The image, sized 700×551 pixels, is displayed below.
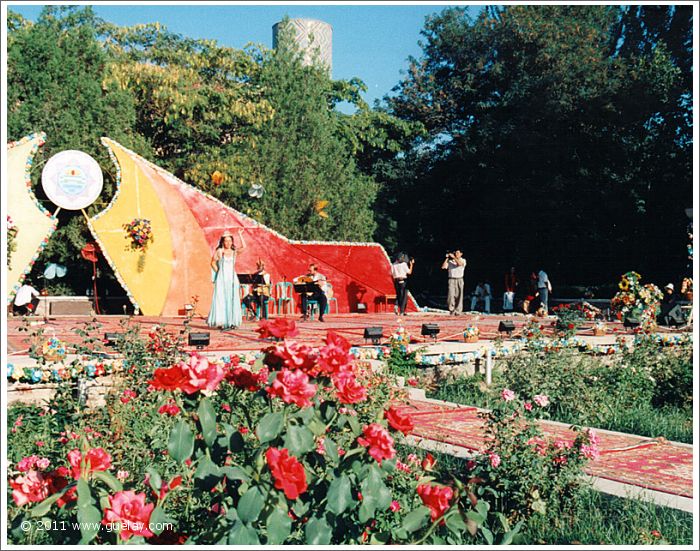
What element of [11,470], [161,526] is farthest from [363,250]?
[161,526]

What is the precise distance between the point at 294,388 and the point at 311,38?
26721 millimetres

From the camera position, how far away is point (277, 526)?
3162 millimetres

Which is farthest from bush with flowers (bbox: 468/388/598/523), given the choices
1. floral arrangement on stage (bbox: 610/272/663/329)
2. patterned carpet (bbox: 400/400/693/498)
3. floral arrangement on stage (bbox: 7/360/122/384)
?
floral arrangement on stage (bbox: 610/272/663/329)

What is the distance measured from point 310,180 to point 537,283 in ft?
25.2

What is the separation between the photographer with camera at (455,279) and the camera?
21.4m

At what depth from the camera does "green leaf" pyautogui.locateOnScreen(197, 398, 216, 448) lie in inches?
133

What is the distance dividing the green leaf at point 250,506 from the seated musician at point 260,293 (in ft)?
49.5

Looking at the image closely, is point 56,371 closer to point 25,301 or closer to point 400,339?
point 400,339

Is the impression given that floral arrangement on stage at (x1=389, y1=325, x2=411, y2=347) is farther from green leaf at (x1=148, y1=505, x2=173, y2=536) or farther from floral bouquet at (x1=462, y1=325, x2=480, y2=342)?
green leaf at (x1=148, y1=505, x2=173, y2=536)

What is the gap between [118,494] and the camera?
3.29 m

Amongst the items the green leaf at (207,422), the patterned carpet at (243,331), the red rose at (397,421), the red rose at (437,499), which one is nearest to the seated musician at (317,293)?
the patterned carpet at (243,331)

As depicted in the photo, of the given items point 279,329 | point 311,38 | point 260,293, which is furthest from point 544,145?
point 279,329

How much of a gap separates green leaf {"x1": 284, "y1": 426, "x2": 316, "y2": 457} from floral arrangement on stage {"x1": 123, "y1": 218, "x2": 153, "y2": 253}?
17175mm

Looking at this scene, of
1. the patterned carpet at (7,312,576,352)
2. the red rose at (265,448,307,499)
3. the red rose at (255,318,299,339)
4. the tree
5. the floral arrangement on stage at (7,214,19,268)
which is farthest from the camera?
the tree
